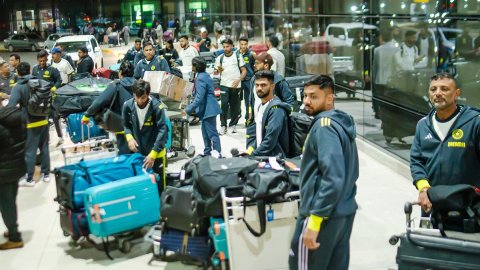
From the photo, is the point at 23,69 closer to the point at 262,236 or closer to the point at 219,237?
the point at 219,237

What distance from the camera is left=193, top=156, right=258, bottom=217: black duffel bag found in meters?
4.72

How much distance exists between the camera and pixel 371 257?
5.68m

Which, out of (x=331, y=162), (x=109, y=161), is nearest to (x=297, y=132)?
(x=109, y=161)

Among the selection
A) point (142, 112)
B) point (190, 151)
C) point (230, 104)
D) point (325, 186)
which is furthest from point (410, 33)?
point (325, 186)

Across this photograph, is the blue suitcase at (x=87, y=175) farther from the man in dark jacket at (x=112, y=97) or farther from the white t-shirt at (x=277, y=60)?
the white t-shirt at (x=277, y=60)

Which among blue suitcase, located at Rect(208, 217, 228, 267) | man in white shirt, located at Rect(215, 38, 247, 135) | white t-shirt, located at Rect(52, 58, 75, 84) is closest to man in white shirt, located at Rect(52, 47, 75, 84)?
white t-shirt, located at Rect(52, 58, 75, 84)

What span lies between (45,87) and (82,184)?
9.20 feet

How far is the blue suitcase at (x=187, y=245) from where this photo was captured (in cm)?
521

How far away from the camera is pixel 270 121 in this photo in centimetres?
559

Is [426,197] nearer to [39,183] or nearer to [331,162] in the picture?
[331,162]

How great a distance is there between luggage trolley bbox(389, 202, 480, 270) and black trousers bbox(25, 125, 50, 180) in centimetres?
596

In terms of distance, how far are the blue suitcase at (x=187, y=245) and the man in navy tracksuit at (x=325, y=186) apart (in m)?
1.47

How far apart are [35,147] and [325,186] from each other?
19.4ft

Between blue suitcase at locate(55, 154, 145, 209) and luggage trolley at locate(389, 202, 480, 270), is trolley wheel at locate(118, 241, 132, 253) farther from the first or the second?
luggage trolley at locate(389, 202, 480, 270)
